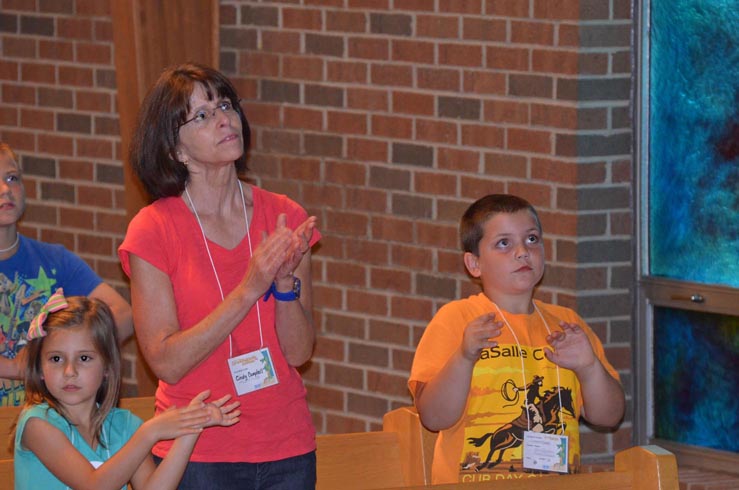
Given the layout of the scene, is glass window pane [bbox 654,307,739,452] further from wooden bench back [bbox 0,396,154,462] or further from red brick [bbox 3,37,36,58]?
red brick [bbox 3,37,36,58]

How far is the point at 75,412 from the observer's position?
10.2ft

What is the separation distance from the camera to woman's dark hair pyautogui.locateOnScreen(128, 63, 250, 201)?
308 cm

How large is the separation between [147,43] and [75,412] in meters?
2.23

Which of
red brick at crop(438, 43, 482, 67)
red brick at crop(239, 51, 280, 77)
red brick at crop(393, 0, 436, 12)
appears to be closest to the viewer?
red brick at crop(438, 43, 482, 67)

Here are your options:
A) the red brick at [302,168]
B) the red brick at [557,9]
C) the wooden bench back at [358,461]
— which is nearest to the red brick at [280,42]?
the red brick at [302,168]

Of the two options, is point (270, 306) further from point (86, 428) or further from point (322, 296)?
point (322, 296)

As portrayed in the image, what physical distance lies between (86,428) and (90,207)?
2.77 meters

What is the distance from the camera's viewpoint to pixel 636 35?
4516mm

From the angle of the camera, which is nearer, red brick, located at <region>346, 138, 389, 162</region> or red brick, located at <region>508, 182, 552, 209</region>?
red brick, located at <region>508, 182, 552, 209</region>

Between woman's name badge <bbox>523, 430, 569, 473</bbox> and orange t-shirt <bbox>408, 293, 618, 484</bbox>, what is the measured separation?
0.02m

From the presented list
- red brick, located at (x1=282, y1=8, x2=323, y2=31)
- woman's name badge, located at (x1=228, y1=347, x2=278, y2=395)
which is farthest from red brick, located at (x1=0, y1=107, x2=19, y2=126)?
woman's name badge, located at (x1=228, y1=347, x2=278, y2=395)

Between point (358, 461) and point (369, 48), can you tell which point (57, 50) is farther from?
point (358, 461)

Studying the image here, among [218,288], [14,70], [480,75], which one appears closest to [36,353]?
[218,288]

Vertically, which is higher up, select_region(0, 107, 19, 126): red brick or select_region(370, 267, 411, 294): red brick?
select_region(0, 107, 19, 126): red brick
